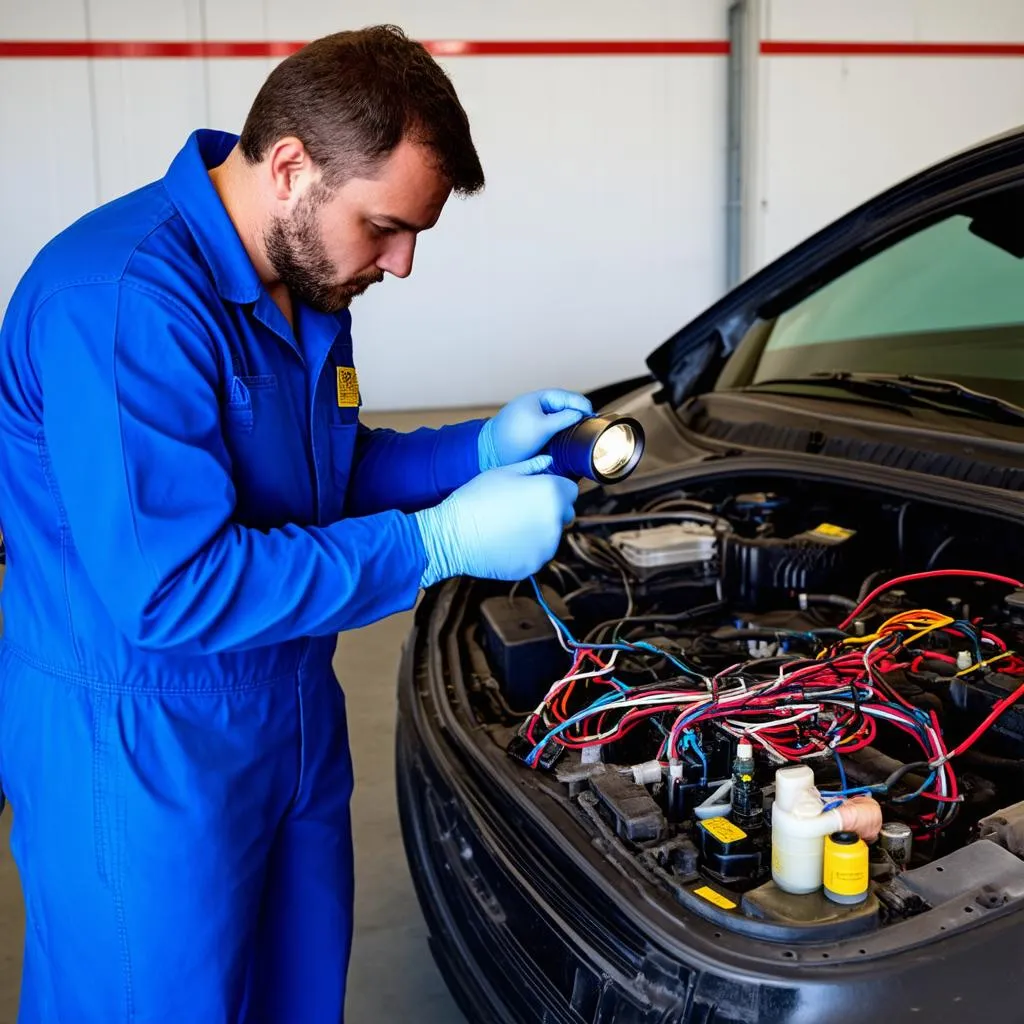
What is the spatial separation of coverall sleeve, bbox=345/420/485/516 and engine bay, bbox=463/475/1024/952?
0.27m

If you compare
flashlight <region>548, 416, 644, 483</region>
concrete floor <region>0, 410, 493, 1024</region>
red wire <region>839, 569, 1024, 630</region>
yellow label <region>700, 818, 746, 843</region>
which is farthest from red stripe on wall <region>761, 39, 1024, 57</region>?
yellow label <region>700, 818, 746, 843</region>

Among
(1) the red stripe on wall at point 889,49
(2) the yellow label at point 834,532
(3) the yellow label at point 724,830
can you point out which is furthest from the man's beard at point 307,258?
(1) the red stripe on wall at point 889,49

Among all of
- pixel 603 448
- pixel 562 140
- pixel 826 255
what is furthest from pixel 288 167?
pixel 562 140

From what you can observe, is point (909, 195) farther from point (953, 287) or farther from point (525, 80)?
point (525, 80)

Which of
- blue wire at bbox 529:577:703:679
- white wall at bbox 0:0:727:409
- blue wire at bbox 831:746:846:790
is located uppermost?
white wall at bbox 0:0:727:409

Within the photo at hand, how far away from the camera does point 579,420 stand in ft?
5.24

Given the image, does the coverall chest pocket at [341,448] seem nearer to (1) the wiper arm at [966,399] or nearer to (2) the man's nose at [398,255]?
(2) the man's nose at [398,255]

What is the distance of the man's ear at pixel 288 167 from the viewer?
1.19 metres

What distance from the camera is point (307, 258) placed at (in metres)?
1.29

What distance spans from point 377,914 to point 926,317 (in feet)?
5.73

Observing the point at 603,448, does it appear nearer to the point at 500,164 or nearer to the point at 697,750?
the point at 697,750

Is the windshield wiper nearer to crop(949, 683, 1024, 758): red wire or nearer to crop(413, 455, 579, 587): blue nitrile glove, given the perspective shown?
crop(949, 683, 1024, 758): red wire

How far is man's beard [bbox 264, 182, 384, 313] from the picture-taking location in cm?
124

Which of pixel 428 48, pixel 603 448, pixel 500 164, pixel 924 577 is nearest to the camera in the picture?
pixel 603 448
